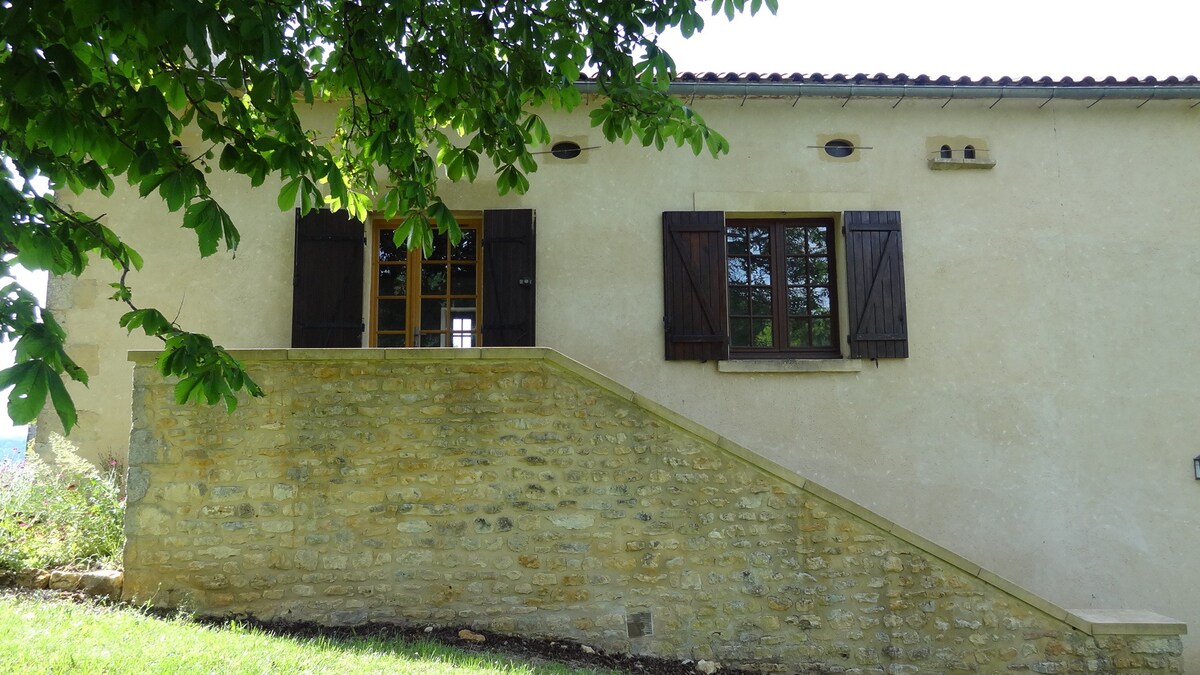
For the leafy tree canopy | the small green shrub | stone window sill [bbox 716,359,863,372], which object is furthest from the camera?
stone window sill [bbox 716,359,863,372]

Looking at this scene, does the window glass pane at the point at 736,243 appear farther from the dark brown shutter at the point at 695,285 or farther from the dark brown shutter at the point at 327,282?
the dark brown shutter at the point at 327,282

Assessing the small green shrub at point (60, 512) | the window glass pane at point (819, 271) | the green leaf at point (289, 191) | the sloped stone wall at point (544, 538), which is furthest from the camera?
the window glass pane at point (819, 271)

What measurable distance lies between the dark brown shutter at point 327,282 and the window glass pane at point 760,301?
11.8ft

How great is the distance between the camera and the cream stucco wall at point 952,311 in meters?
7.57

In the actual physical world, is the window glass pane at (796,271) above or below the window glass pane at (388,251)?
below

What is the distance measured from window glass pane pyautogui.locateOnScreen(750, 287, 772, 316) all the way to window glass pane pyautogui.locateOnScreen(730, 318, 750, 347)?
0.41 ft

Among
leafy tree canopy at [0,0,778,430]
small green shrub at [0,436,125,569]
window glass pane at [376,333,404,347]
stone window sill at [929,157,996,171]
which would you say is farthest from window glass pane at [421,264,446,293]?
stone window sill at [929,157,996,171]

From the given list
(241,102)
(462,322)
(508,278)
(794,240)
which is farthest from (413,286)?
(241,102)

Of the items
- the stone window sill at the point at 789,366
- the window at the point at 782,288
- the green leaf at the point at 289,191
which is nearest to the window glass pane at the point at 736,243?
the window at the point at 782,288

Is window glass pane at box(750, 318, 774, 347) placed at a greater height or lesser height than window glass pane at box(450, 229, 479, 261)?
lesser

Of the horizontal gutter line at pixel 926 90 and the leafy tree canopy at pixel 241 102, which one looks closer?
the leafy tree canopy at pixel 241 102

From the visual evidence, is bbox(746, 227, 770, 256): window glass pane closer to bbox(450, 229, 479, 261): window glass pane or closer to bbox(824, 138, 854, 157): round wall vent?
bbox(824, 138, 854, 157): round wall vent

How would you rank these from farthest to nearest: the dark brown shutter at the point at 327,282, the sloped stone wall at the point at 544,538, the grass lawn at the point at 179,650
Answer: the dark brown shutter at the point at 327,282, the sloped stone wall at the point at 544,538, the grass lawn at the point at 179,650

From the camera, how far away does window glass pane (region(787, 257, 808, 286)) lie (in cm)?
805
